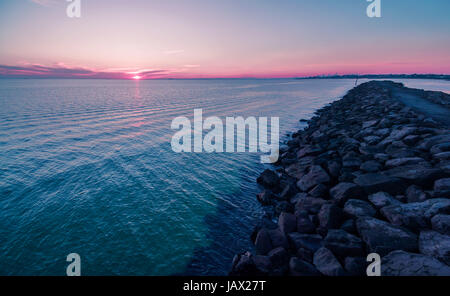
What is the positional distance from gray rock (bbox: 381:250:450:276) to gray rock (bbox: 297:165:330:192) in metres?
5.45

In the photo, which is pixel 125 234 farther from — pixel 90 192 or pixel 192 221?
pixel 90 192

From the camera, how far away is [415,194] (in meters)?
7.77

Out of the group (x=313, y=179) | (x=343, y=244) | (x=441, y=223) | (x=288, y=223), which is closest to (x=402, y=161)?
(x=313, y=179)

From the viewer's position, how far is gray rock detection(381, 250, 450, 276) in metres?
4.77

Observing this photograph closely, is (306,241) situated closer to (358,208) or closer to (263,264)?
(263,264)

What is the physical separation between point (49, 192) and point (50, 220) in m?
2.69

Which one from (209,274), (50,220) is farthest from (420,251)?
(50,220)

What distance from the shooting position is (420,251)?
561cm

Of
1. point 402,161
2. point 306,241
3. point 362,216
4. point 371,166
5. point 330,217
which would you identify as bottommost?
point 306,241

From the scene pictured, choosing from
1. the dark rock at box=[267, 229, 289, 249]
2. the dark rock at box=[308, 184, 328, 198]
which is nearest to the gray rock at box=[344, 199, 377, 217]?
the dark rock at box=[308, 184, 328, 198]

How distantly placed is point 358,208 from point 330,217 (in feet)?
4.02

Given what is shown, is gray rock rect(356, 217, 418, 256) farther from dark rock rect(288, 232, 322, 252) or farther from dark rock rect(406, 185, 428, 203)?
dark rock rect(406, 185, 428, 203)

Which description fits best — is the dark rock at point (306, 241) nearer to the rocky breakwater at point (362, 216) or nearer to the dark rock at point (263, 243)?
the rocky breakwater at point (362, 216)

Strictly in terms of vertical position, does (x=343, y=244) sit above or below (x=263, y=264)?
above
